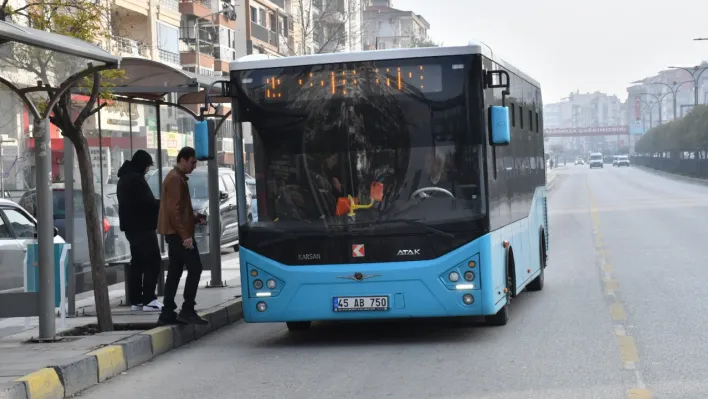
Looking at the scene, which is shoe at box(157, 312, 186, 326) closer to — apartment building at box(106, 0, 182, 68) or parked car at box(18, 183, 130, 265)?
parked car at box(18, 183, 130, 265)

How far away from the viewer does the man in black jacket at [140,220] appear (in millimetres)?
13695

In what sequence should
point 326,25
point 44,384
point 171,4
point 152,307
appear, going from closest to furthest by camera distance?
1. point 44,384
2. point 152,307
3. point 171,4
4. point 326,25

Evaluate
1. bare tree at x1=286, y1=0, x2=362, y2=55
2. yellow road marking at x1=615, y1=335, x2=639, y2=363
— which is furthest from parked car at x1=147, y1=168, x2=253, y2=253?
bare tree at x1=286, y1=0, x2=362, y2=55

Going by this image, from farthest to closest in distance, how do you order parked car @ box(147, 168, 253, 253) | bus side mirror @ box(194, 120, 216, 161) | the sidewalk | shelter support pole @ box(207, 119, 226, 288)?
parked car @ box(147, 168, 253, 253) → shelter support pole @ box(207, 119, 226, 288) → bus side mirror @ box(194, 120, 216, 161) → the sidewalk

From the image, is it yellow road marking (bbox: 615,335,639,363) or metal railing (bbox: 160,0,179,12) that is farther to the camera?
metal railing (bbox: 160,0,179,12)

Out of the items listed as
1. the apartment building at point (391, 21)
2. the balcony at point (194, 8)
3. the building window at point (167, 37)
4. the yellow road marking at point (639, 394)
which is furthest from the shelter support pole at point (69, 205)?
the apartment building at point (391, 21)

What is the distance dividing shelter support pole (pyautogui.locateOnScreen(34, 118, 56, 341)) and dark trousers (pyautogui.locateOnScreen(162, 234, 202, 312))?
4.62ft

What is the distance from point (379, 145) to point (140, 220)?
3.67 metres

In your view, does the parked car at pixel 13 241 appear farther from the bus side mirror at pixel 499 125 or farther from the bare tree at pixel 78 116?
the bus side mirror at pixel 499 125

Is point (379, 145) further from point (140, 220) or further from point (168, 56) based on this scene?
point (168, 56)

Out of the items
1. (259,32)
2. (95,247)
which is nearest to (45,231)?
(95,247)

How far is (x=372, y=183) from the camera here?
11227 mm

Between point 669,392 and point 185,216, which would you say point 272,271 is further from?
point 669,392

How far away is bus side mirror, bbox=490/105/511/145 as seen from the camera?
11125 mm
